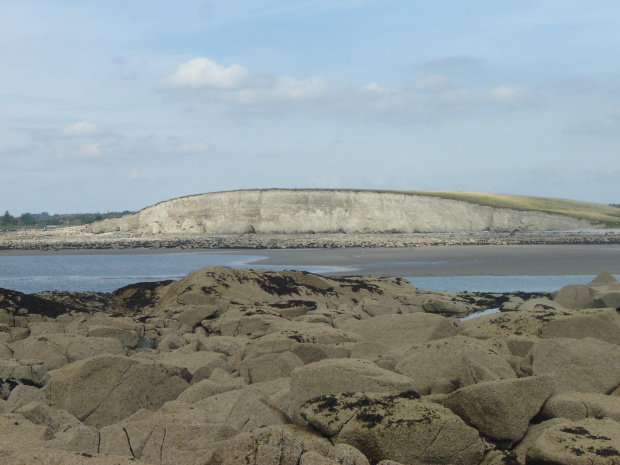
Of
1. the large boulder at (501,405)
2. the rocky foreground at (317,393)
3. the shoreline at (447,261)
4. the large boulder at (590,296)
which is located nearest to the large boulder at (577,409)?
the rocky foreground at (317,393)

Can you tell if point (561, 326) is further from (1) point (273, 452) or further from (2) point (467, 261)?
(2) point (467, 261)

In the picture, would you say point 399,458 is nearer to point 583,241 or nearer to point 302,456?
point 302,456

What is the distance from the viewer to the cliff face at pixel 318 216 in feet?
275

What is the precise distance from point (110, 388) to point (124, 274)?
2635 centimetres

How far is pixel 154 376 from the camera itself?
24.2 ft

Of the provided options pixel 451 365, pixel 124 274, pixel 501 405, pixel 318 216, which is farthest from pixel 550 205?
pixel 501 405

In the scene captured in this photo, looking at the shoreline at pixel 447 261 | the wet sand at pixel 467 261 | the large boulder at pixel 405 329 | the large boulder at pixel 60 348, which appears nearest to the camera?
the large boulder at pixel 60 348

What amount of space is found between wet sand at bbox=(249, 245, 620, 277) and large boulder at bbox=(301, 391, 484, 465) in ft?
81.8

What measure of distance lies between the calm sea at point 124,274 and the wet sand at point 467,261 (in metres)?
2.04

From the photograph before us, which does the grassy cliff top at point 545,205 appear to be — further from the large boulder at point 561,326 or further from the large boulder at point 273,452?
the large boulder at point 273,452

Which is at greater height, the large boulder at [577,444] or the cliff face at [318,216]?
the cliff face at [318,216]

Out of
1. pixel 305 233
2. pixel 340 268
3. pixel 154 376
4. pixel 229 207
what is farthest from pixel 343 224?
pixel 154 376

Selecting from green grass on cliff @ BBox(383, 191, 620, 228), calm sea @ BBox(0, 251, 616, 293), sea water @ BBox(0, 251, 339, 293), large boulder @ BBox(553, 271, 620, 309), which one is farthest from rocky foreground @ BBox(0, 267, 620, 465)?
green grass on cliff @ BBox(383, 191, 620, 228)

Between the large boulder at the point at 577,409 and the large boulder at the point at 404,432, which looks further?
the large boulder at the point at 577,409
